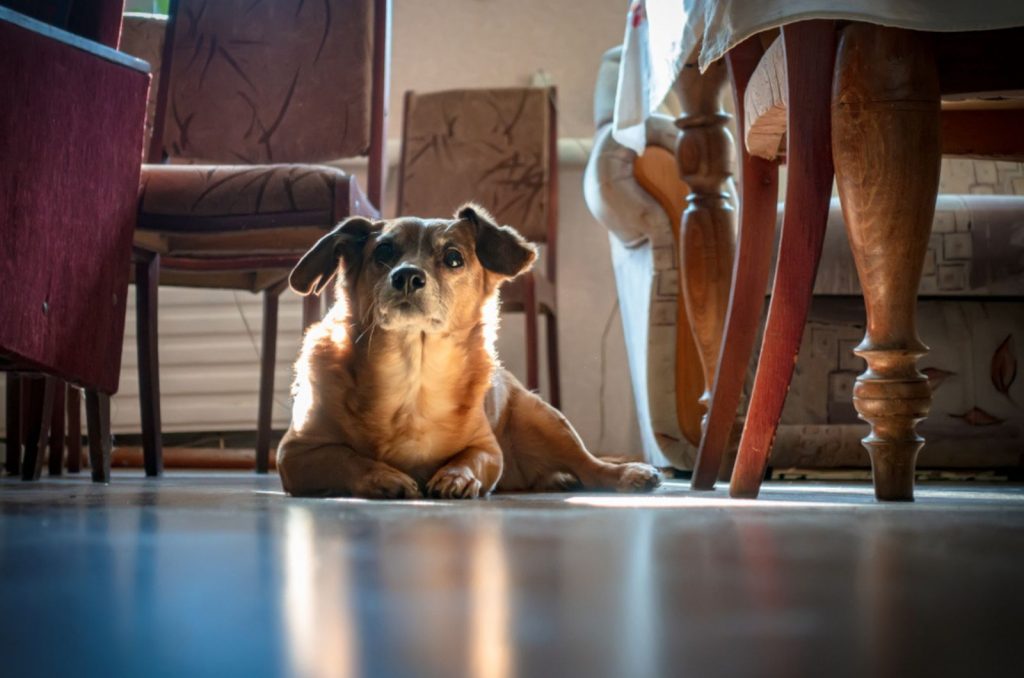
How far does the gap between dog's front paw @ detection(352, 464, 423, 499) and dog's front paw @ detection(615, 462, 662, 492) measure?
1.72ft

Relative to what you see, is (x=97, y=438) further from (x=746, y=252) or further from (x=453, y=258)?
(x=746, y=252)

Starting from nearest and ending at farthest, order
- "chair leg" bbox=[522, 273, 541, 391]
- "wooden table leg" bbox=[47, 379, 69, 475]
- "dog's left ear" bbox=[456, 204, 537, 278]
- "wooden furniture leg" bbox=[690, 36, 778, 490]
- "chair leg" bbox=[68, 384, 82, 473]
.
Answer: "wooden furniture leg" bbox=[690, 36, 778, 490]
"dog's left ear" bbox=[456, 204, 537, 278]
"wooden table leg" bbox=[47, 379, 69, 475]
"chair leg" bbox=[68, 384, 82, 473]
"chair leg" bbox=[522, 273, 541, 391]

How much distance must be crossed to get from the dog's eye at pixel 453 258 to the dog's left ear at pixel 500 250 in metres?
0.06

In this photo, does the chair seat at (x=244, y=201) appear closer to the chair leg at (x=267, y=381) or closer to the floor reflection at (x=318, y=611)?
the chair leg at (x=267, y=381)

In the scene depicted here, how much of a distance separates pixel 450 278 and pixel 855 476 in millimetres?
1385

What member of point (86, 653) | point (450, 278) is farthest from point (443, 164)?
point (86, 653)

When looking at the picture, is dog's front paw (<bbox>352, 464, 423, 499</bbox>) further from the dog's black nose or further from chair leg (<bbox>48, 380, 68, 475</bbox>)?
chair leg (<bbox>48, 380, 68, 475</bbox>)

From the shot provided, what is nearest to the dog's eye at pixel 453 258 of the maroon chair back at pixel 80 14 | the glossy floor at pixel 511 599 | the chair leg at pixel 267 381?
the maroon chair back at pixel 80 14

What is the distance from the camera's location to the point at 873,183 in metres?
1.30

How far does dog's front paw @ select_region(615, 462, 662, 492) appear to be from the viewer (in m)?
2.02

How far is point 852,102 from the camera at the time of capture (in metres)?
1.31

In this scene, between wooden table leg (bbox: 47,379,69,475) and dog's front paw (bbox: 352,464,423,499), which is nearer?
dog's front paw (bbox: 352,464,423,499)

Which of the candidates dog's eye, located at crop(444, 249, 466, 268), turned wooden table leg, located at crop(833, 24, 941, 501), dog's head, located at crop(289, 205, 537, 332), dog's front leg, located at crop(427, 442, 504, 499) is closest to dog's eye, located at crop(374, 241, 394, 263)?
dog's head, located at crop(289, 205, 537, 332)

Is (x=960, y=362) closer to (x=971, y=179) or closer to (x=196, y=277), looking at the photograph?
(x=971, y=179)
